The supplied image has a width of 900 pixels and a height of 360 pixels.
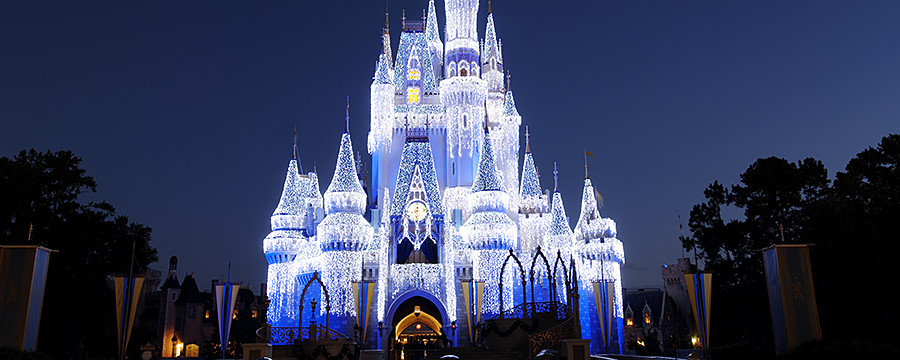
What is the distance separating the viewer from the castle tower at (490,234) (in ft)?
115

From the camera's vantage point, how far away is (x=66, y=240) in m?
29.5

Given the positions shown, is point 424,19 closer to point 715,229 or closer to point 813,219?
point 715,229

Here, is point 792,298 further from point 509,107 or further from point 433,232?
point 509,107

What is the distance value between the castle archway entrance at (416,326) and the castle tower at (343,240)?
2.69 m

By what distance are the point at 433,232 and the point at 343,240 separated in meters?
4.66

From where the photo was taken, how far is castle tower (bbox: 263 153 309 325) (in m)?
37.4

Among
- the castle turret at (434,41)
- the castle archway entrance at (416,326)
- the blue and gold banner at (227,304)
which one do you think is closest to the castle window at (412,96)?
the castle turret at (434,41)

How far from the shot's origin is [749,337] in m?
33.9

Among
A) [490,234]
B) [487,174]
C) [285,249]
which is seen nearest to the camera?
[490,234]

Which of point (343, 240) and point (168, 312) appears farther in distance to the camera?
point (168, 312)

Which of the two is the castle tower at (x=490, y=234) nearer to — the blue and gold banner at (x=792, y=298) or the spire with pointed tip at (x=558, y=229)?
the spire with pointed tip at (x=558, y=229)

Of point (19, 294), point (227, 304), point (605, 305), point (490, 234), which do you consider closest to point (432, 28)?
point (490, 234)

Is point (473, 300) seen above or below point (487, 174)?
below

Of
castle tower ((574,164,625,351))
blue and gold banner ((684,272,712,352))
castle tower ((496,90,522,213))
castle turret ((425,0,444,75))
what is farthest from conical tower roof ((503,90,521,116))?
blue and gold banner ((684,272,712,352))
